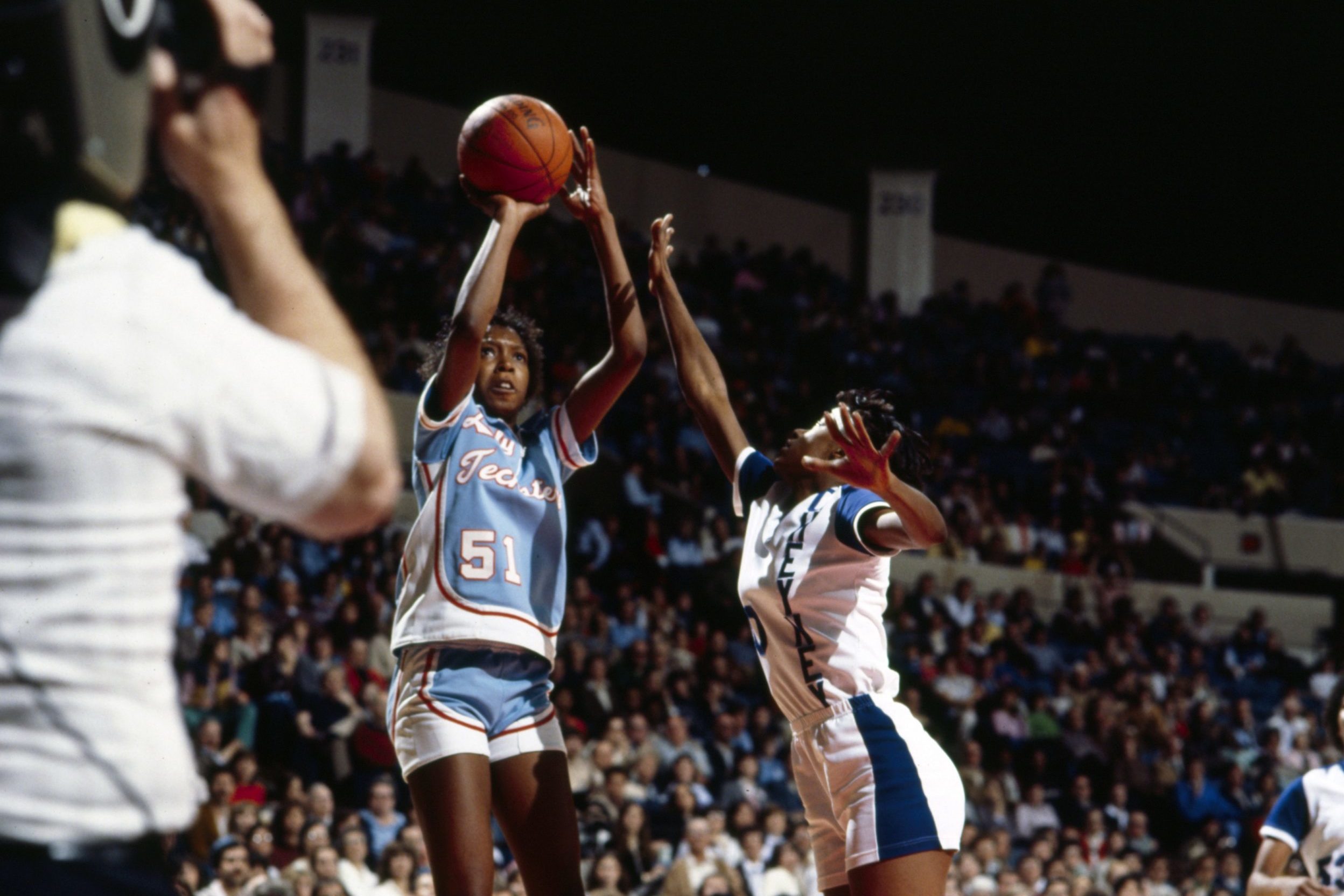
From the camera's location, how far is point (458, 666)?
11.8ft

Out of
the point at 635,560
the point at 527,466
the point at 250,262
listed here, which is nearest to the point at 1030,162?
the point at 635,560

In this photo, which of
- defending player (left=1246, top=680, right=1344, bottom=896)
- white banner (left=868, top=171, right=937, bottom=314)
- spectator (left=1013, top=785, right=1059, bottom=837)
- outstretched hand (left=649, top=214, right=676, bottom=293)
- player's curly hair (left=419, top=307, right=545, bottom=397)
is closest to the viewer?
player's curly hair (left=419, top=307, right=545, bottom=397)

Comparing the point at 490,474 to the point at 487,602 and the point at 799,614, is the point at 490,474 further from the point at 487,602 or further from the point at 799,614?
the point at 799,614

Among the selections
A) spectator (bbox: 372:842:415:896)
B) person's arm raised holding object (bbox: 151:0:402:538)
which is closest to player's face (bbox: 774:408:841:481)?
person's arm raised holding object (bbox: 151:0:402:538)

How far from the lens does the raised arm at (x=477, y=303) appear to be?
3512 millimetres

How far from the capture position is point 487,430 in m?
3.85

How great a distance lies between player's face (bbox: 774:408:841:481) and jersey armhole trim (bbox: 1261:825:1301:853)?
7.90ft

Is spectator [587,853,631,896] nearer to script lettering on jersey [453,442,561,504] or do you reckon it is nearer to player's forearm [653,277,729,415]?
player's forearm [653,277,729,415]

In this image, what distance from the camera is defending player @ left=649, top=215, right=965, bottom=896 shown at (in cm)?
357

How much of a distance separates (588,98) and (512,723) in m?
16.7

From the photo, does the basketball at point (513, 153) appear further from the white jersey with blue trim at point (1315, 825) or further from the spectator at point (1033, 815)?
the spectator at point (1033, 815)

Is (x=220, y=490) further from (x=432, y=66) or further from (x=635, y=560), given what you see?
(x=432, y=66)

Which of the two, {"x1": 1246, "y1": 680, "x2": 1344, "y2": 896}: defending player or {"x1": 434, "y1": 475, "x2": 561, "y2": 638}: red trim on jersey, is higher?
{"x1": 434, "y1": 475, "x2": 561, "y2": 638}: red trim on jersey

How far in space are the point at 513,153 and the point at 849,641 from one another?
1.51 meters
